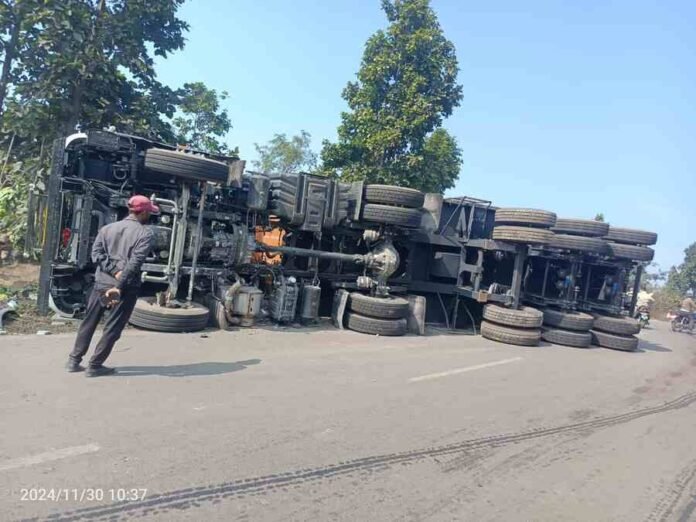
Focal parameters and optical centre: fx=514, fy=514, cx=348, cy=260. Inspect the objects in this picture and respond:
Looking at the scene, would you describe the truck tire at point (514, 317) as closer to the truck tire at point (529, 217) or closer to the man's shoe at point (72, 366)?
the truck tire at point (529, 217)

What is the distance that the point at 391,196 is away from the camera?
9.05 m

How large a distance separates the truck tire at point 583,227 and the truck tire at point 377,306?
3.97m

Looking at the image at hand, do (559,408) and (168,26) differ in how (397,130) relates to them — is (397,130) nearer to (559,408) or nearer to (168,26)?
(168,26)

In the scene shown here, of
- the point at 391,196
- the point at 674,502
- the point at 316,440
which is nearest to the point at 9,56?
the point at 391,196

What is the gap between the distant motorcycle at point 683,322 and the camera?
18062 millimetres

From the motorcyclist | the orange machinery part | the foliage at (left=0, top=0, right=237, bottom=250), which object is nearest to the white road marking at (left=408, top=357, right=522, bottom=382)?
the orange machinery part

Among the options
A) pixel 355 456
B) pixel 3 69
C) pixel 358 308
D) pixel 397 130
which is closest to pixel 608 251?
pixel 358 308

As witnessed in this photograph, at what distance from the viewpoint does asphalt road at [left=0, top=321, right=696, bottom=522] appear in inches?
108

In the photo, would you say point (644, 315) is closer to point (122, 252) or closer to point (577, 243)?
point (577, 243)

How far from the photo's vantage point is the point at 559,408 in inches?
209

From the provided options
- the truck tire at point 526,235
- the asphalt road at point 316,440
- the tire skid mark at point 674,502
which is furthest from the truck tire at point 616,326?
the tire skid mark at point 674,502

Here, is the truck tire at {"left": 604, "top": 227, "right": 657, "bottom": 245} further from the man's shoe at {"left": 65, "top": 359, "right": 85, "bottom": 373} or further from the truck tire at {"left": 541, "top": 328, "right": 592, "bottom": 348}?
the man's shoe at {"left": 65, "top": 359, "right": 85, "bottom": 373}

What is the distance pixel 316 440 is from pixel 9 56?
40.0ft

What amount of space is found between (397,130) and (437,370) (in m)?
11.9
